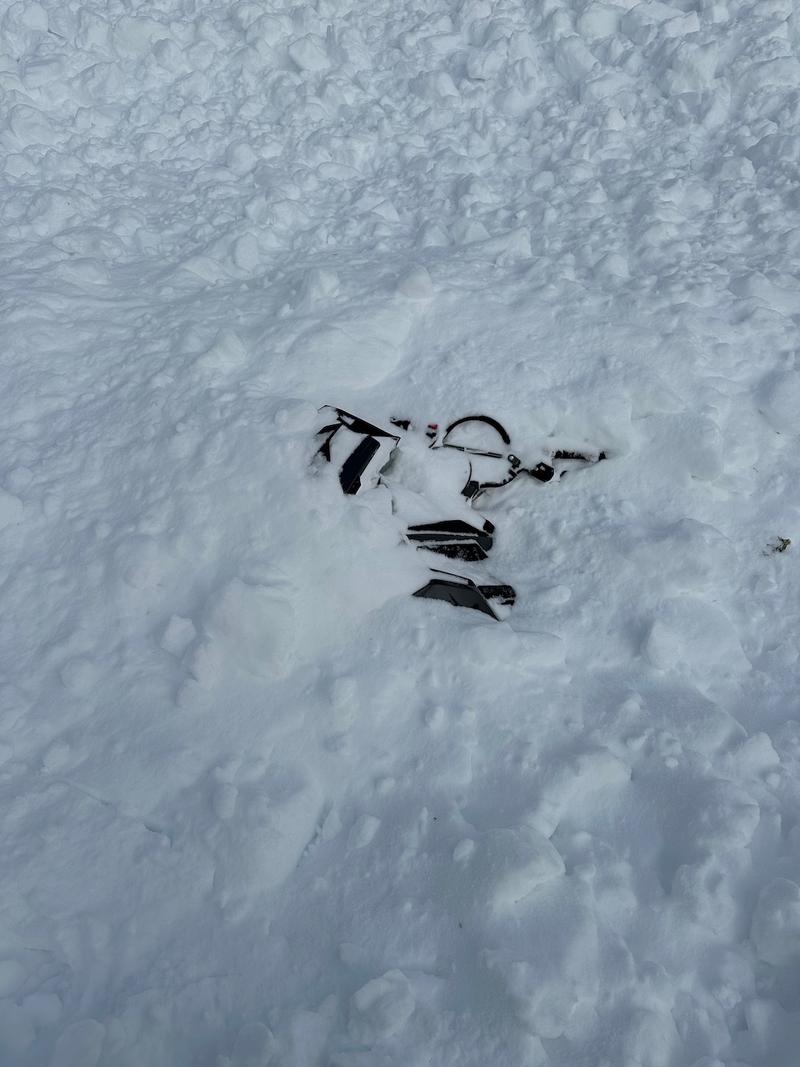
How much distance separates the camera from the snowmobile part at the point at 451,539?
8.65 feet

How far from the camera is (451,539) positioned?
267cm

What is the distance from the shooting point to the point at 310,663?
7.56 feet

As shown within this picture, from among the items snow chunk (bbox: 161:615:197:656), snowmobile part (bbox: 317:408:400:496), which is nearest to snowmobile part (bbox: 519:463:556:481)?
snowmobile part (bbox: 317:408:400:496)

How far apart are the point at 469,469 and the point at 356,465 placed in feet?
1.63

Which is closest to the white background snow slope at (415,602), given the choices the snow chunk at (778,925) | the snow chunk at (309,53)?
the snow chunk at (778,925)

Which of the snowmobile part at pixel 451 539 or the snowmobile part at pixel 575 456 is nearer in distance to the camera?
the snowmobile part at pixel 451 539

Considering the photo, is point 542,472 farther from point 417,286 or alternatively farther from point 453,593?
point 417,286

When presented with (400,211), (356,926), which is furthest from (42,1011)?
(400,211)

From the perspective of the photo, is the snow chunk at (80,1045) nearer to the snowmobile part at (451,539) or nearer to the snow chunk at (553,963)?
the snow chunk at (553,963)

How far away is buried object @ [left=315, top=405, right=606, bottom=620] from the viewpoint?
246cm

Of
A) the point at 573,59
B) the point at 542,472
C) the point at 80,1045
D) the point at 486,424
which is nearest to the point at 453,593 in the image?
the point at 542,472

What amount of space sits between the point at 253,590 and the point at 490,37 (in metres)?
4.50

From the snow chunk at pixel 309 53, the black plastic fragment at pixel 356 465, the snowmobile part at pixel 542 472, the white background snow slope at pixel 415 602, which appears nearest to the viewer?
the white background snow slope at pixel 415 602

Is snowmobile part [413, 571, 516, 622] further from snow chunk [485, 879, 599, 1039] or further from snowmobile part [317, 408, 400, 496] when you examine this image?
snow chunk [485, 879, 599, 1039]
